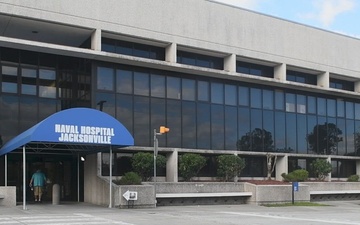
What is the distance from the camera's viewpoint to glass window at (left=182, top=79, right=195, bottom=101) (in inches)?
1218

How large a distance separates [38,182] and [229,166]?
Result: 35.5 feet

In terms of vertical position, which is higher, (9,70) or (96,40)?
(96,40)

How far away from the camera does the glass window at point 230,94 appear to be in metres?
32.7

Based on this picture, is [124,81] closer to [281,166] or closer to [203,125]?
[203,125]

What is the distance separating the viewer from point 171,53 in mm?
29688

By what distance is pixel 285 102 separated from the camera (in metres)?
35.7

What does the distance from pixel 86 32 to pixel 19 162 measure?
7587 millimetres

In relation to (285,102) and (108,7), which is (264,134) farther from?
(108,7)

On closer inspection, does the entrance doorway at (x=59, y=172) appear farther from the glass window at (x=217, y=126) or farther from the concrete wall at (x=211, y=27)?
the glass window at (x=217, y=126)

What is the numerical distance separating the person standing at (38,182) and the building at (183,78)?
4.56 ft

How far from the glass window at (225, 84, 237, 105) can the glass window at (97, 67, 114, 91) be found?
7.96 m

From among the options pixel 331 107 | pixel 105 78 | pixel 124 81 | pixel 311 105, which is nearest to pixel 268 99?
pixel 311 105

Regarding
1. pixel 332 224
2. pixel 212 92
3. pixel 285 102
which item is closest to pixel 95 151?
pixel 212 92

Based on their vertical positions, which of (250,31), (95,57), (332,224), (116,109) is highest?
(250,31)
